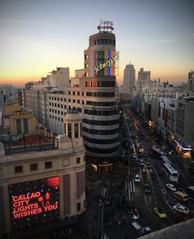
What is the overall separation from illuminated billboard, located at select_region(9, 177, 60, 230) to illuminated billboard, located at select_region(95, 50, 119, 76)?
3613cm

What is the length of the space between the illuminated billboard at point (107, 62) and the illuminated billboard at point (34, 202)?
36.1 m

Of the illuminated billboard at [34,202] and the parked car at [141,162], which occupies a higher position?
the illuminated billboard at [34,202]

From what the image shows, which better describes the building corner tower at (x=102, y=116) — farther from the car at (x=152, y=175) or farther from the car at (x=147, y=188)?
the car at (x=147, y=188)

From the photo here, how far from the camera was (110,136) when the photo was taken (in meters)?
50.7

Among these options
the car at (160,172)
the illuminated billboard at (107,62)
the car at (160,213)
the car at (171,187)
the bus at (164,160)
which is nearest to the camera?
the car at (160,213)

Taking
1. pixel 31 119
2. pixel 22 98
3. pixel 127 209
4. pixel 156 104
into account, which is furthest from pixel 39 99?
pixel 127 209

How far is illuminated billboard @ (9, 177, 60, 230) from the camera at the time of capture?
2558 centimetres

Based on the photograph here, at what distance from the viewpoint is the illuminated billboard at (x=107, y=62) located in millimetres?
56500

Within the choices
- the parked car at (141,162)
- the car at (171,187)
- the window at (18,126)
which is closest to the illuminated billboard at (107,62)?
the parked car at (141,162)

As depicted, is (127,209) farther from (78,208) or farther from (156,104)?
(156,104)

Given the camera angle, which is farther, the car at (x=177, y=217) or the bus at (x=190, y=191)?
the bus at (x=190, y=191)

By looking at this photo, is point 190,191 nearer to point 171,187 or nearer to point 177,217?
point 171,187

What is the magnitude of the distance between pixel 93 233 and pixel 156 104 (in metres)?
80.4

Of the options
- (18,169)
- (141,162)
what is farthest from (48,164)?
(141,162)
